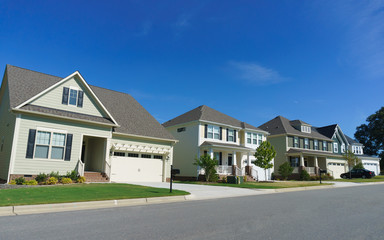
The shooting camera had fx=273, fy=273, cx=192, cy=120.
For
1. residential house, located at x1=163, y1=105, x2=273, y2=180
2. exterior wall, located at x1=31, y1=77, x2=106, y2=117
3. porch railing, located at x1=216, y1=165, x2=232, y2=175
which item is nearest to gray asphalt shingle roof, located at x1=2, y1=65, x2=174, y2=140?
exterior wall, located at x1=31, y1=77, x2=106, y2=117

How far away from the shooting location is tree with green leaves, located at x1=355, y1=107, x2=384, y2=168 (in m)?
68.1

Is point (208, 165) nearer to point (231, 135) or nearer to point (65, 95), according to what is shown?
point (231, 135)

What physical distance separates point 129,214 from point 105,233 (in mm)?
2638

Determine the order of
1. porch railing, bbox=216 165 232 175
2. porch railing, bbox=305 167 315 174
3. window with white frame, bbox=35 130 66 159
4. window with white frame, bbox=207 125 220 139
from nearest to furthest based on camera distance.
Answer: window with white frame, bbox=35 130 66 159 → porch railing, bbox=216 165 232 175 → window with white frame, bbox=207 125 220 139 → porch railing, bbox=305 167 315 174

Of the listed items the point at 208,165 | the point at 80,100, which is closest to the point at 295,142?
the point at 208,165

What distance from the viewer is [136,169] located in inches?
931

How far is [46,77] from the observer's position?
22.2 meters

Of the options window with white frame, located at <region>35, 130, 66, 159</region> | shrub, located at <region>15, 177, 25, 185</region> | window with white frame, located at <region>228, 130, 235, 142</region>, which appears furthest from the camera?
window with white frame, located at <region>228, 130, 235, 142</region>

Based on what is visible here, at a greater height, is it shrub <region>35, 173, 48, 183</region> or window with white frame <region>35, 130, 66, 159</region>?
window with white frame <region>35, 130, 66, 159</region>

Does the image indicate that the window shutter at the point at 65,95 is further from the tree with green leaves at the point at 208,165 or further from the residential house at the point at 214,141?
the residential house at the point at 214,141

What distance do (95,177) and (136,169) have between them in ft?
13.5

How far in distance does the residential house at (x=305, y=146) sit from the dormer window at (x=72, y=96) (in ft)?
95.4

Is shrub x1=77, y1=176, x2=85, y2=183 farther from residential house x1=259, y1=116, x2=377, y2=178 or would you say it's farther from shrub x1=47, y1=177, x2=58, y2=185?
residential house x1=259, y1=116, x2=377, y2=178

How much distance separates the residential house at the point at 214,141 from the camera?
3020 centimetres
